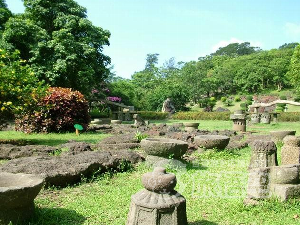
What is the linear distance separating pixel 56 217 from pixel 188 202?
80.9 inches

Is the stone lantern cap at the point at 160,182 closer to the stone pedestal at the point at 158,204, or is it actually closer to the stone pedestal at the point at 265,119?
the stone pedestal at the point at 158,204

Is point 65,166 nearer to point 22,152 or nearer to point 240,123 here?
point 22,152

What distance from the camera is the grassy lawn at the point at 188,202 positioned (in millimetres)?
4734

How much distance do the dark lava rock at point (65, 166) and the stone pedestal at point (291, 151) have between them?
11.6 ft

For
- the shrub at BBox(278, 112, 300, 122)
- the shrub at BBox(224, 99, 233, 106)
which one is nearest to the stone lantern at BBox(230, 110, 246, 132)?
the shrub at BBox(278, 112, 300, 122)

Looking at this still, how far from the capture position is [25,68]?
1119 centimetres

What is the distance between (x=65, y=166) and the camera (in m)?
6.82

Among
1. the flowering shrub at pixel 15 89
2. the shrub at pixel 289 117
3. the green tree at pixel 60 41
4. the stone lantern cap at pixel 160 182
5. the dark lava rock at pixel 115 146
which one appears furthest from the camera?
the shrub at pixel 289 117

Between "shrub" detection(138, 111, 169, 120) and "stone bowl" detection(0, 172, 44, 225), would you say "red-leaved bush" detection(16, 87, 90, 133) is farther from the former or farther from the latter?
"shrub" detection(138, 111, 169, 120)

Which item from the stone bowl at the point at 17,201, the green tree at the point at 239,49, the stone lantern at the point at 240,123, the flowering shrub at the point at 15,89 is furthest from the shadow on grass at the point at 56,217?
the green tree at the point at 239,49

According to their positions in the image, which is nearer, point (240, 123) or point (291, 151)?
point (291, 151)

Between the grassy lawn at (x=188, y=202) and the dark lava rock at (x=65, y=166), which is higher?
the dark lava rock at (x=65, y=166)

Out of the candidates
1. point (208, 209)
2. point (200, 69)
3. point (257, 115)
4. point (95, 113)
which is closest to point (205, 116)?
point (257, 115)

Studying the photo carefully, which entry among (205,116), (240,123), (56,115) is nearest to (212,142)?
(240,123)
